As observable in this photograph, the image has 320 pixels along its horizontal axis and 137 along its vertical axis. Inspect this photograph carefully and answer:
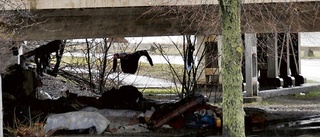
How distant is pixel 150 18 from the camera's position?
8.77 metres

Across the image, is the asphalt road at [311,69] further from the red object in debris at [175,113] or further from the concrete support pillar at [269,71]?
the red object in debris at [175,113]

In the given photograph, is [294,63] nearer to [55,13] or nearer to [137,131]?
[137,131]

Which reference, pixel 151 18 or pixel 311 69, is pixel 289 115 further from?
pixel 311 69

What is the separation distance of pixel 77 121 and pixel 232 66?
5086 mm

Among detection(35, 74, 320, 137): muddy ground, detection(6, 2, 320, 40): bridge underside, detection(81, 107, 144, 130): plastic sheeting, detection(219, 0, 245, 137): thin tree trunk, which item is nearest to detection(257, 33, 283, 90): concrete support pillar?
detection(35, 74, 320, 137): muddy ground

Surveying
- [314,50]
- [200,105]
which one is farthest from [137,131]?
[314,50]

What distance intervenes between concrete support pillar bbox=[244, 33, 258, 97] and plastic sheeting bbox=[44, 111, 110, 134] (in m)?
4.67

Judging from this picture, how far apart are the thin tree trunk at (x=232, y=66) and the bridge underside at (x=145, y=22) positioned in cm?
202

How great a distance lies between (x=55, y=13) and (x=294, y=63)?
1134cm

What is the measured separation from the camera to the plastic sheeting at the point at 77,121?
9773 millimetres

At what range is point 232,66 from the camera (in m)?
5.30

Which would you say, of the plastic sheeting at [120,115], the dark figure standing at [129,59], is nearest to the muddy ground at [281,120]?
the plastic sheeting at [120,115]

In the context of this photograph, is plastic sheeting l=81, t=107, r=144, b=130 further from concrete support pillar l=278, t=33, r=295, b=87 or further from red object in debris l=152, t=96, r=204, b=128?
concrete support pillar l=278, t=33, r=295, b=87

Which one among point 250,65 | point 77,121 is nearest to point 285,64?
point 250,65
